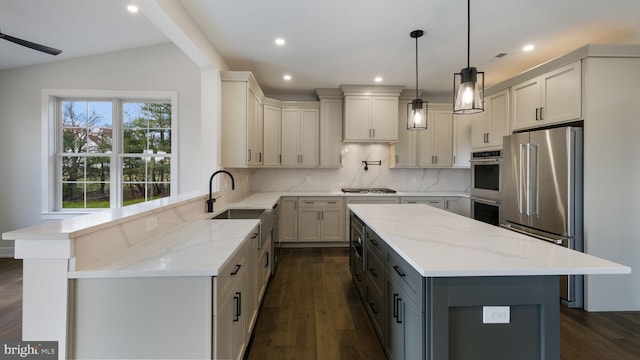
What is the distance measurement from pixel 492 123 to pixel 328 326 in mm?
3273

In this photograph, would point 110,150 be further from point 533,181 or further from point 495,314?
point 533,181

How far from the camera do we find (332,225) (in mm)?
4449

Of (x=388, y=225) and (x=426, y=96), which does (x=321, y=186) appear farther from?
(x=388, y=225)

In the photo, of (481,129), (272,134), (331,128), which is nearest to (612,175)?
(481,129)

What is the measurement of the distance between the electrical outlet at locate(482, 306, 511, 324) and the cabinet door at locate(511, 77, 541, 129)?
8.67ft

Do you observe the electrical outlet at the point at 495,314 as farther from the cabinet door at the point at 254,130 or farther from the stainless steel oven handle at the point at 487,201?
the cabinet door at the point at 254,130

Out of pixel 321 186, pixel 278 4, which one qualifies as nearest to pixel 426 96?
pixel 321 186

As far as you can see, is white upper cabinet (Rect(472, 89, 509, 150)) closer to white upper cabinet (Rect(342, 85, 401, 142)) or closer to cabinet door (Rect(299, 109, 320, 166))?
white upper cabinet (Rect(342, 85, 401, 142))

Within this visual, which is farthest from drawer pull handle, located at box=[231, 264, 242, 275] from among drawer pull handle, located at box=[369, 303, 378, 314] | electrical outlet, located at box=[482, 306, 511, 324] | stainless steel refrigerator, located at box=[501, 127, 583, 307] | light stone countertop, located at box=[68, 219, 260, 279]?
stainless steel refrigerator, located at box=[501, 127, 583, 307]

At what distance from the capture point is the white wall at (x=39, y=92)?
3.82 m

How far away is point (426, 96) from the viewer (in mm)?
4996

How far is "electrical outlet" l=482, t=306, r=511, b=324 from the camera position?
119 cm

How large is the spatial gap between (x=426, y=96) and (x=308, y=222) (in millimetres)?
3101

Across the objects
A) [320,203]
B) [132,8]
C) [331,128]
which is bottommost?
[320,203]
